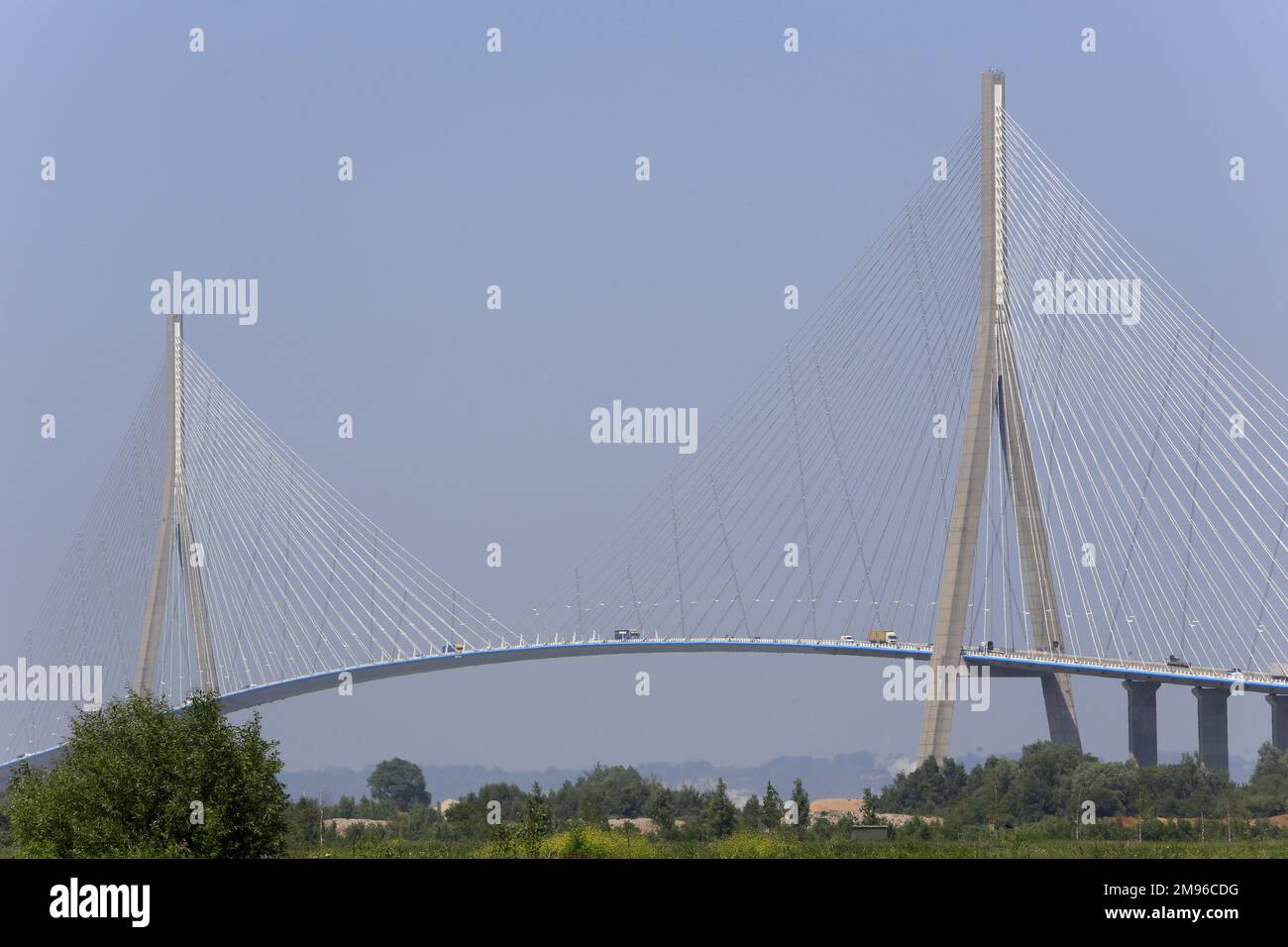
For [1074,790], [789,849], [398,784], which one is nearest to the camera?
[789,849]

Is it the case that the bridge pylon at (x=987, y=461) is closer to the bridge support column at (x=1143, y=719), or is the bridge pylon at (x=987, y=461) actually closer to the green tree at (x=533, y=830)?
the bridge support column at (x=1143, y=719)

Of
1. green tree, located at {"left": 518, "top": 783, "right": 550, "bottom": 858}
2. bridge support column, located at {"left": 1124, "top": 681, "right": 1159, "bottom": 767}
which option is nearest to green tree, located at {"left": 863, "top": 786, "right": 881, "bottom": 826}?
green tree, located at {"left": 518, "top": 783, "right": 550, "bottom": 858}

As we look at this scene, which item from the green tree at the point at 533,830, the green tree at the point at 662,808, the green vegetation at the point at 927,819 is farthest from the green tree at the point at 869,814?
the green tree at the point at 533,830

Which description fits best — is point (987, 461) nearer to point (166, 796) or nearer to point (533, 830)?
point (533, 830)

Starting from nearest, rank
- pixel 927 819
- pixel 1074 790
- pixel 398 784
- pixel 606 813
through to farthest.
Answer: pixel 927 819 → pixel 1074 790 → pixel 606 813 → pixel 398 784

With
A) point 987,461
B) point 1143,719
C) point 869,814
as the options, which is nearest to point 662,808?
point 869,814

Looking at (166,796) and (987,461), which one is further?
(987,461)
